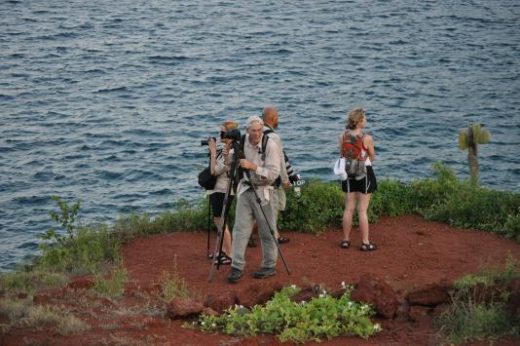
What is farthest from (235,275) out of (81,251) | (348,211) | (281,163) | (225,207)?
(81,251)

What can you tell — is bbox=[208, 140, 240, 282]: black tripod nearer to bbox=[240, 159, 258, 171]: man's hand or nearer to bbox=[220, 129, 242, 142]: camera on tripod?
bbox=[220, 129, 242, 142]: camera on tripod

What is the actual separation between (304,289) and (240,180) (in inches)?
67.4

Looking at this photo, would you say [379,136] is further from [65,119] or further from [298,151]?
[65,119]

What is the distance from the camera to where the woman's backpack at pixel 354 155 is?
1236 cm

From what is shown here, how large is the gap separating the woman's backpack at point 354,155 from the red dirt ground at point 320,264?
114cm

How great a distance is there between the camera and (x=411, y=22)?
41688mm

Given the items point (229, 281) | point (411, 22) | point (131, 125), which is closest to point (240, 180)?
point (229, 281)

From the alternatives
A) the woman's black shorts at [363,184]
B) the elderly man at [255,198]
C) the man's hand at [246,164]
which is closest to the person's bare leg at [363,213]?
the woman's black shorts at [363,184]

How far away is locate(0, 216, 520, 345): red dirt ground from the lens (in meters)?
9.43

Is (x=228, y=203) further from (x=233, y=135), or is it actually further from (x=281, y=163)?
(x=233, y=135)

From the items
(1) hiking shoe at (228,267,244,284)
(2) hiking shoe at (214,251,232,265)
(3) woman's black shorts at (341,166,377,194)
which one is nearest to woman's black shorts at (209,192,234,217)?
(2) hiking shoe at (214,251,232,265)

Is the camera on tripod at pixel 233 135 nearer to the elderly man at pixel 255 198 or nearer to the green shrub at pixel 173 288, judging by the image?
the elderly man at pixel 255 198

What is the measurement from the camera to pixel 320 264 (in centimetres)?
1236

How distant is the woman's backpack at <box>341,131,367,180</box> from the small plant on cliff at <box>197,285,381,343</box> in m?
2.87
